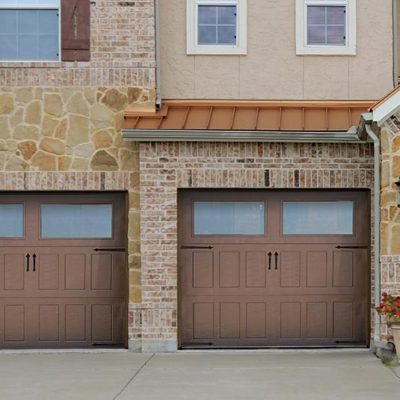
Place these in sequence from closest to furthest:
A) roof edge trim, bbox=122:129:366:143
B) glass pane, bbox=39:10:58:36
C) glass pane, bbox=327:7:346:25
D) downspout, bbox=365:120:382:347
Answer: downspout, bbox=365:120:382:347 → roof edge trim, bbox=122:129:366:143 → glass pane, bbox=39:10:58:36 → glass pane, bbox=327:7:346:25

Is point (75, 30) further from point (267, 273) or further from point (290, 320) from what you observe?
point (290, 320)

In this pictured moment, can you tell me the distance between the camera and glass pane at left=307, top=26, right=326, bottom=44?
576 inches

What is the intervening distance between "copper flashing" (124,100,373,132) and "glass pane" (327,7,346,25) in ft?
4.09

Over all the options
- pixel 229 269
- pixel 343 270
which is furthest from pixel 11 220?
pixel 343 270

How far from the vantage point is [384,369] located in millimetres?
12250

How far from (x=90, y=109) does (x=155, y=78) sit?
1.08m

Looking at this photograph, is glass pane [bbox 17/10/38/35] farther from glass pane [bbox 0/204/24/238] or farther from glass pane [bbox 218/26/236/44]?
glass pane [bbox 218/26/236/44]

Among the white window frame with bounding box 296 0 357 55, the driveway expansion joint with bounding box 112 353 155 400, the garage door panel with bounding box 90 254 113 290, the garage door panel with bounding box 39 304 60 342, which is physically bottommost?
the driveway expansion joint with bounding box 112 353 155 400

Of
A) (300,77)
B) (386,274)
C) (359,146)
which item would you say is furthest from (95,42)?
(386,274)

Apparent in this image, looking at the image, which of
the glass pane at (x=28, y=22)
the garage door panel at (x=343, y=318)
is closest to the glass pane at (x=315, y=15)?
the glass pane at (x=28, y=22)

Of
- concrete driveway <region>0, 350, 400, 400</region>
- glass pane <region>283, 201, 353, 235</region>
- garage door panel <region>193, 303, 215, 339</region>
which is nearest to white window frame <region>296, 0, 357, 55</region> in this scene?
glass pane <region>283, 201, 353, 235</region>

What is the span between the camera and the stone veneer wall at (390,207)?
13.1 meters

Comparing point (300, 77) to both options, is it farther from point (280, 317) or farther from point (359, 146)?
point (280, 317)

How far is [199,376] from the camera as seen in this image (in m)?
11.8
